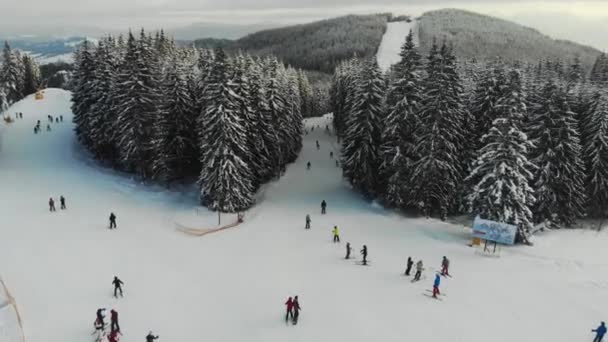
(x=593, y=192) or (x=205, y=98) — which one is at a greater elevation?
(x=205, y=98)

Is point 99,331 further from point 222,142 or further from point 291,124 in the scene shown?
point 291,124

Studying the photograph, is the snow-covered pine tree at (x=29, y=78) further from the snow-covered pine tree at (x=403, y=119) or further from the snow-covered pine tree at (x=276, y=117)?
the snow-covered pine tree at (x=403, y=119)

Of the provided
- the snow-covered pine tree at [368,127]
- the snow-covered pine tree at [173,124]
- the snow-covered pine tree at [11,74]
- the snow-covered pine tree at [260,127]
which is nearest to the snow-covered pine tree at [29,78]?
the snow-covered pine tree at [11,74]

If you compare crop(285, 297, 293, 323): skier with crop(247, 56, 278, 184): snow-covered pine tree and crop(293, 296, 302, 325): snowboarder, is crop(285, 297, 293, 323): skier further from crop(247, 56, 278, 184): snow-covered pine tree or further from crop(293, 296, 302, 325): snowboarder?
crop(247, 56, 278, 184): snow-covered pine tree

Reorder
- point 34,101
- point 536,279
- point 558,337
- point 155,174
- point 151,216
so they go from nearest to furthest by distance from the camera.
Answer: point 558,337 < point 536,279 < point 151,216 < point 155,174 < point 34,101

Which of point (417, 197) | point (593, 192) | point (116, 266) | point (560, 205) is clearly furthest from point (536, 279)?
point (116, 266)

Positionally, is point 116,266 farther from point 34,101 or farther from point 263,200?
point 34,101
